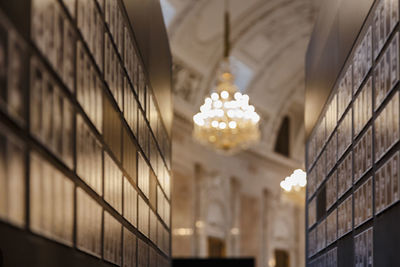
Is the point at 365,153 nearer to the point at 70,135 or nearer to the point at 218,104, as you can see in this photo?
the point at 70,135

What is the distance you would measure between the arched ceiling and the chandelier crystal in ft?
6.22

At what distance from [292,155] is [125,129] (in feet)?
94.8

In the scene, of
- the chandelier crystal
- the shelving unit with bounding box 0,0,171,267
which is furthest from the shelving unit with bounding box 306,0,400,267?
the chandelier crystal

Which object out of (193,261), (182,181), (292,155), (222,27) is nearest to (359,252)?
(193,261)

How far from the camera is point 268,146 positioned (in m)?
34.7

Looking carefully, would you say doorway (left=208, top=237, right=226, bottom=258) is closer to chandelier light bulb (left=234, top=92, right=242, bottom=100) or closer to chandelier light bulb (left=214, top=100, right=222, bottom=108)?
chandelier light bulb (left=214, top=100, right=222, bottom=108)

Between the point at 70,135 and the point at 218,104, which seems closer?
the point at 70,135

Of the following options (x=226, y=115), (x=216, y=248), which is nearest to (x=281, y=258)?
(x=216, y=248)

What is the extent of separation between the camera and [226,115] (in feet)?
84.8

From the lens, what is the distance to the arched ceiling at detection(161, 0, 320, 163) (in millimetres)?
26625

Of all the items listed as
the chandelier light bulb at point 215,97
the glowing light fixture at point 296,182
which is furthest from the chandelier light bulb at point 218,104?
the glowing light fixture at point 296,182

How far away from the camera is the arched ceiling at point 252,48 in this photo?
2662 centimetres

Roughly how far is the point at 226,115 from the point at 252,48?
217 inches

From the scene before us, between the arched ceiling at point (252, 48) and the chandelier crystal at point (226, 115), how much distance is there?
74.6 inches
